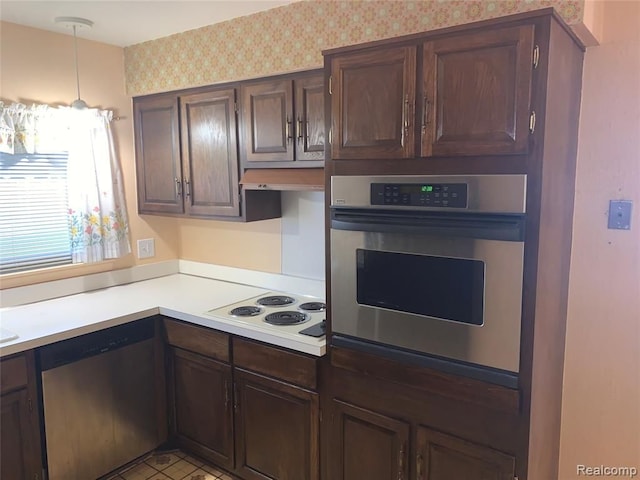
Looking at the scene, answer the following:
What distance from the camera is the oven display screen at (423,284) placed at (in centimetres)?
160

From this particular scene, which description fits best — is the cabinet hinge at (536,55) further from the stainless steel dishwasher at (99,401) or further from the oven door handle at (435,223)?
the stainless steel dishwasher at (99,401)

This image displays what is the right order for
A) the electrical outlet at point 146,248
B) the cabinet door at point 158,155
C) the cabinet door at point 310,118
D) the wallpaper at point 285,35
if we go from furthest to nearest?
the electrical outlet at point 146,248, the cabinet door at point 158,155, the cabinet door at point 310,118, the wallpaper at point 285,35

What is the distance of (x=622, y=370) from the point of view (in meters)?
1.95

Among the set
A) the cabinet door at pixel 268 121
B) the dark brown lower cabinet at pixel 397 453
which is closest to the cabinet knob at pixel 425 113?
the cabinet door at pixel 268 121

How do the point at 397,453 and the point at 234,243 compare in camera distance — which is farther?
the point at 234,243

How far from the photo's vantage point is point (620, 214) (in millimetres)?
1892

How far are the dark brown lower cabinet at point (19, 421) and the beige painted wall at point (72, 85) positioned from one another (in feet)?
2.30

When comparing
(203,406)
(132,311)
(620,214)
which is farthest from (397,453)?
(132,311)

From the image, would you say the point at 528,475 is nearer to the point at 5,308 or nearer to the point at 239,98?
the point at 239,98

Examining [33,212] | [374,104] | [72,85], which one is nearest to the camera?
[374,104]

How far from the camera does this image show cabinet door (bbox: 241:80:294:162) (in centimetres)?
234

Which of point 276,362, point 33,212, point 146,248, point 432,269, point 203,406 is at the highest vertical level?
point 33,212

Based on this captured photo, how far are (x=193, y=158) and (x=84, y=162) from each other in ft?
2.03

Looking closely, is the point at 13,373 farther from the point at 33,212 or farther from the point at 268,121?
the point at 268,121
